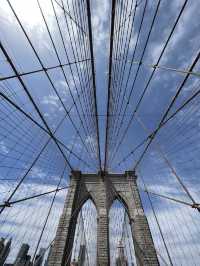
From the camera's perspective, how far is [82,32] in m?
5.97

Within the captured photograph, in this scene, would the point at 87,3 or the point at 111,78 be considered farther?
the point at 111,78

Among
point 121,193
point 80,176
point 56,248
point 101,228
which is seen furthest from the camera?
point 80,176

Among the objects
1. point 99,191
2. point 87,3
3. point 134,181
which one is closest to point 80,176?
point 99,191

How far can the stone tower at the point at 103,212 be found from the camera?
10.4m

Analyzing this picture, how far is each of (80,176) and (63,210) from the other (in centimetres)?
350

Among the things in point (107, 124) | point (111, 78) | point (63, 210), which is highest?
point (107, 124)

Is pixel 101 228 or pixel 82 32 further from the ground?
pixel 82 32

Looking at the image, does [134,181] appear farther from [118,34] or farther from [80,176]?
[118,34]

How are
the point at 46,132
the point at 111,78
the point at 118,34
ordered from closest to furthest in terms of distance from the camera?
the point at 118,34 → the point at 46,132 → the point at 111,78

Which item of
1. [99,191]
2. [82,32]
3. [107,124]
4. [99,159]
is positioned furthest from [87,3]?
[99,191]

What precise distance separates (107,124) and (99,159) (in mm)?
5001

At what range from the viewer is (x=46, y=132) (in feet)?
21.4

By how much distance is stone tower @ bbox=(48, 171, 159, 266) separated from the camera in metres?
10.4

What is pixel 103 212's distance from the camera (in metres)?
12.7
